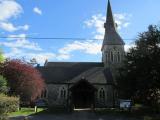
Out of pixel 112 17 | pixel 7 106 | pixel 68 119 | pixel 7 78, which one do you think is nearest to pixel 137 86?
pixel 68 119

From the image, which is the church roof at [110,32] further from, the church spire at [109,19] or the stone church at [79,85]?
the stone church at [79,85]

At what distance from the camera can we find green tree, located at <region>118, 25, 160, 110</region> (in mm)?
37531

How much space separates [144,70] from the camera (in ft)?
124

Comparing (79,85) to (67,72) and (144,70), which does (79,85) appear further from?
(144,70)

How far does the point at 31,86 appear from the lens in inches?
1531

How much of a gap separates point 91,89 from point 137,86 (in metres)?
15.3

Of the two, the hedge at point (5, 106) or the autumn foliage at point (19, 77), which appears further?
the autumn foliage at point (19, 77)

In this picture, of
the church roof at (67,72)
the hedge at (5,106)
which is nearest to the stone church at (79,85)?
the church roof at (67,72)

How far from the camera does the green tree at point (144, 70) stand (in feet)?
A: 123

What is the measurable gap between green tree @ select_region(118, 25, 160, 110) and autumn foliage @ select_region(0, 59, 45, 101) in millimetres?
12309

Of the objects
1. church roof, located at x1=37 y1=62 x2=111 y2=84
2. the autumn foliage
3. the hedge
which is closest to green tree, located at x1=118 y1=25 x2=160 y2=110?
the autumn foliage

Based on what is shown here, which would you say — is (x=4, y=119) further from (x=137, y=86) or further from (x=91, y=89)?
(x=91, y=89)

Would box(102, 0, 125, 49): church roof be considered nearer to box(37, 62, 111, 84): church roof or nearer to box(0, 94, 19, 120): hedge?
box(37, 62, 111, 84): church roof

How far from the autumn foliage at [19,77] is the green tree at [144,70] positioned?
40.4 ft
